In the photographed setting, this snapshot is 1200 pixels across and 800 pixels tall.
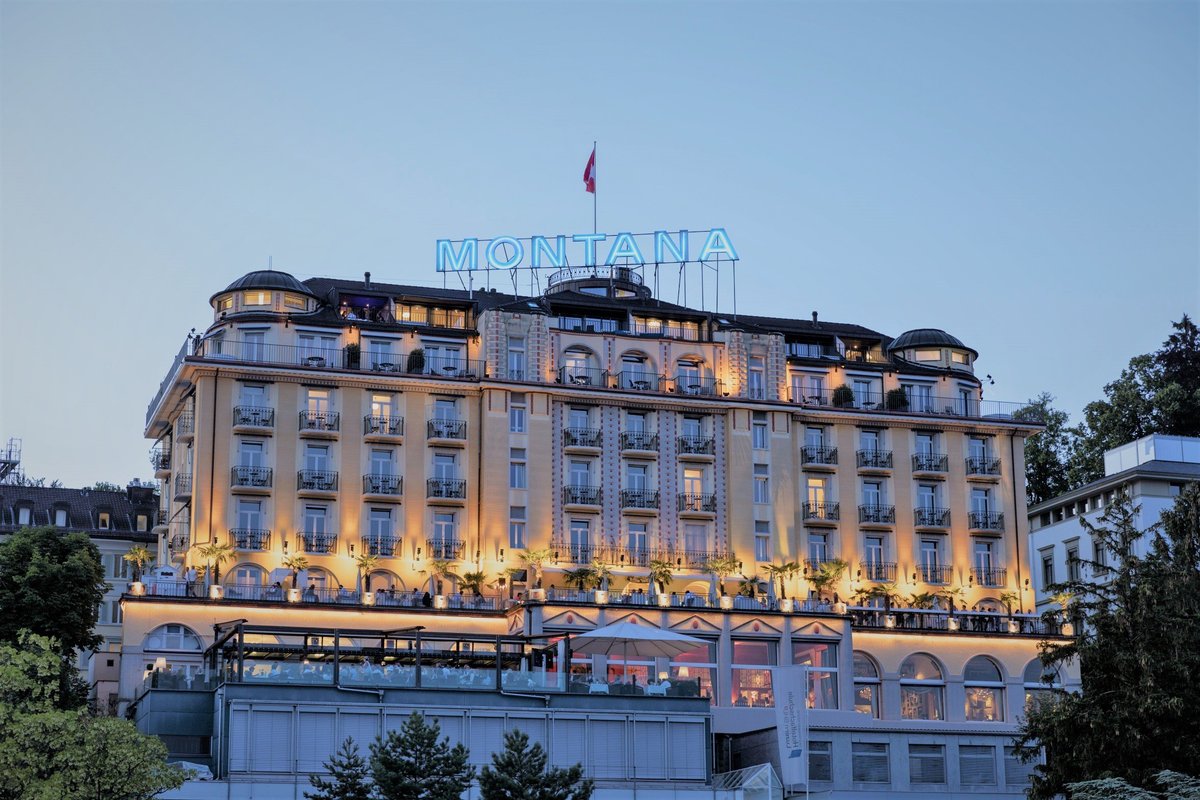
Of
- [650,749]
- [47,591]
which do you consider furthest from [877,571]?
[47,591]

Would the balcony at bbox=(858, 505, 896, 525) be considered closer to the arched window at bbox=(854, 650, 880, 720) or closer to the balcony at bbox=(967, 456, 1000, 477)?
the balcony at bbox=(967, 456, 1000, 477)

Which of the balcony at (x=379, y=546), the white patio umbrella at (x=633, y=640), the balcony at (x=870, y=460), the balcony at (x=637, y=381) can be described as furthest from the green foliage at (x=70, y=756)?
the balcony at (x=870, y=460)

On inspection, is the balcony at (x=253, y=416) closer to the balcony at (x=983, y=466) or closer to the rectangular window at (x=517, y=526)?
the rectangular window at (x=517, y=526)

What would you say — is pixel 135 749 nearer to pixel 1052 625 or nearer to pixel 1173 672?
pixel 1173 672

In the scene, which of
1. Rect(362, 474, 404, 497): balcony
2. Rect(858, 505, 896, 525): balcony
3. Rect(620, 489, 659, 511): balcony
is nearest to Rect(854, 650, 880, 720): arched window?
Rect(858, 505, 896, 525): balcony

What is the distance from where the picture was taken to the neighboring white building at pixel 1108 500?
10325 cm

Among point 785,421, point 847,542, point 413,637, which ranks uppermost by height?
point 785,421

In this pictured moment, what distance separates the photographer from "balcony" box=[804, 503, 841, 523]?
323 ft

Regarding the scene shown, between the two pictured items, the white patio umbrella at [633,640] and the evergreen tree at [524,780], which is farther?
the white patio umbrella at [633,640]

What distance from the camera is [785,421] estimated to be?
9900 cm

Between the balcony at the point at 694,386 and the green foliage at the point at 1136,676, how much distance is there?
A: 118 feet

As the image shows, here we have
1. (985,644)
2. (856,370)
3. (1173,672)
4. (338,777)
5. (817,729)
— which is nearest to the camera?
(338,777)

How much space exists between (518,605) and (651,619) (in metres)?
6.34

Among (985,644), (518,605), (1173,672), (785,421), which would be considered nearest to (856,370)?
(785,421)
